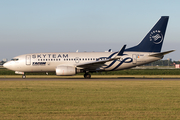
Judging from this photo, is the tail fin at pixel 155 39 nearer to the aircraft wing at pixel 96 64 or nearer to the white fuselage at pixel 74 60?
the white fuselage at pixel 74 60

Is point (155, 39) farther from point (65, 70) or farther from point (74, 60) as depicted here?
point (65, 70)

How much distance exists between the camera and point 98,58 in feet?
111

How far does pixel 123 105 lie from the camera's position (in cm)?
1155

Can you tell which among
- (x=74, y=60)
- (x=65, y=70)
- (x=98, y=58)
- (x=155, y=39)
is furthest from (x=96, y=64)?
(x=155, y=39)

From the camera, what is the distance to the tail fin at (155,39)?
3481cm

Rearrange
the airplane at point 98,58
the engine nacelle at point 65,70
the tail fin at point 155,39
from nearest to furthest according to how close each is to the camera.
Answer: the engine nacelle at point 65,70 < the airplane at point 98,58 < the tail fin at point 155,39

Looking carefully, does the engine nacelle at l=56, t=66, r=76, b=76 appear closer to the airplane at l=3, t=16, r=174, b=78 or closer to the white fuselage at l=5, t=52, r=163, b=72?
the airplane at l=3, t=16, r=174, b=78

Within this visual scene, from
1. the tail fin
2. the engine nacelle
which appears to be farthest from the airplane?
the engine nacelle

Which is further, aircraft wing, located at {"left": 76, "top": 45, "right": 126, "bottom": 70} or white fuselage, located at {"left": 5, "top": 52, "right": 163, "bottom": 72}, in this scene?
white fuselage, located at {"left": 5, "top": 52, "right": 163, "bottom": 72}

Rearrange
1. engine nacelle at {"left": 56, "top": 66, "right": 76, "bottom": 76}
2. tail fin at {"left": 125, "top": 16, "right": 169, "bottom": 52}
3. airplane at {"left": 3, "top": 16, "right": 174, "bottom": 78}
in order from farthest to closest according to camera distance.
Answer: tail fin at {"left": 125, "top": 16, "right": 169, "bottom": 52} < airplane at {"left": 3, "top": 16, "right": 174, "bottom": 78} < engine nacelle at {"left": 56, "top": 66, "right": 76, "bottom": 76}

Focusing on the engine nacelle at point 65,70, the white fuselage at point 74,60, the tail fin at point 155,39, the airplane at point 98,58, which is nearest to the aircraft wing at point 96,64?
the airplane at point 98,58

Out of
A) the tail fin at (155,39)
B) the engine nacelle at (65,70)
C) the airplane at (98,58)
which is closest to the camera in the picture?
the engine nacelle at (65,70)

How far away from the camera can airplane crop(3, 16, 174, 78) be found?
33562mm

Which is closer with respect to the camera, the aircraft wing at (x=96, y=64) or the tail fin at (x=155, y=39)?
the aircraft wing at (x=96, y=64)
